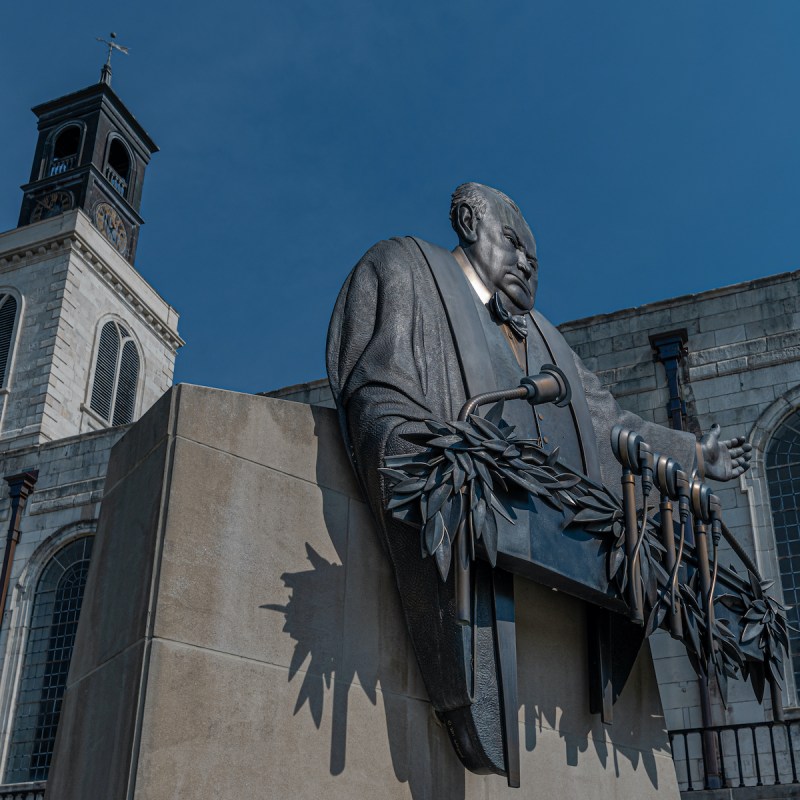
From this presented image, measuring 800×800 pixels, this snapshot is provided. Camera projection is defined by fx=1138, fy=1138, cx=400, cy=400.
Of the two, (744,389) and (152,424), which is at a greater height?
(744,389)

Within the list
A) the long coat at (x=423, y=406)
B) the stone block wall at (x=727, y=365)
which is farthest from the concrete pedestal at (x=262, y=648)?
the stone block wall at (x=727, y=365)

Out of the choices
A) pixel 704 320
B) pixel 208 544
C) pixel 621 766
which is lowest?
pixel 621 766

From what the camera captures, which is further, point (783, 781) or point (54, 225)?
point (54, 225)

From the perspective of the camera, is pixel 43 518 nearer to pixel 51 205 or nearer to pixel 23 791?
pixel 23 791

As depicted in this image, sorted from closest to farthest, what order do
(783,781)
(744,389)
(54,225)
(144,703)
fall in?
(144,703) < (783,781) < (744,389) < (54,225)

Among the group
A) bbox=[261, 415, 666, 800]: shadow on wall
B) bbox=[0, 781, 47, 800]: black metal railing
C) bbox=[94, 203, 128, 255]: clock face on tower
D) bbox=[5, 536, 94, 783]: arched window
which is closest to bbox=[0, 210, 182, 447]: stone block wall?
bbox=[94, 203, 128, 255]: clock face on tower

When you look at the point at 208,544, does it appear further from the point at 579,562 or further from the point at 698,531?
the point at 698,531

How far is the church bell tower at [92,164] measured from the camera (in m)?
44.4

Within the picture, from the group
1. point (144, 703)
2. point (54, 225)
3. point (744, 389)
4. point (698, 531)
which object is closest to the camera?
point (144, 703)

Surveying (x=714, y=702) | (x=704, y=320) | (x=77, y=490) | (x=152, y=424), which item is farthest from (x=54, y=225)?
(x=152, y=424)

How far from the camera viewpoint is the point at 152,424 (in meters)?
5.64

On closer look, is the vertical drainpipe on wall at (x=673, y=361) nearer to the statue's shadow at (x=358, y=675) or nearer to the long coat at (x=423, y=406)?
the long coat at (x=423, y=406)

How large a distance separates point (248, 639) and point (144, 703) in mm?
592

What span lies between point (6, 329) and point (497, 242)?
1319 inches
